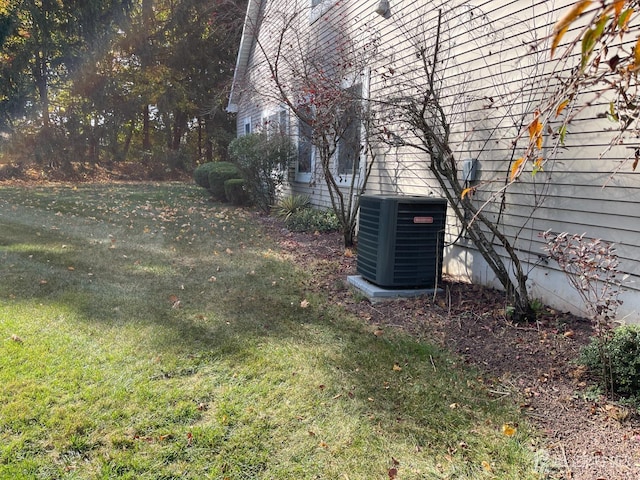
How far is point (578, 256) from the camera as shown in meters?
2.89

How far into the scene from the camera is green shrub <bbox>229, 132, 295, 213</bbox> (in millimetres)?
10237

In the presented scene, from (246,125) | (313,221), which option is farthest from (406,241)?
(246,125)

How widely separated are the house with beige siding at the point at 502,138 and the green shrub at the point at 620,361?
3.01 feet

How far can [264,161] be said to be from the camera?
10.6 meters

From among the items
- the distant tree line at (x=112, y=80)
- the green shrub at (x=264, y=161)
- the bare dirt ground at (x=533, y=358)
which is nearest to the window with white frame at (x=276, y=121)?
the green shrub at (x=264, y=161)

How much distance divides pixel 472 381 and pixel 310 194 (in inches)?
296

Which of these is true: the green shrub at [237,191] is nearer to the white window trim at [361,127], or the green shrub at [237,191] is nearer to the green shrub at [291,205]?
the green shrub at [291,205]

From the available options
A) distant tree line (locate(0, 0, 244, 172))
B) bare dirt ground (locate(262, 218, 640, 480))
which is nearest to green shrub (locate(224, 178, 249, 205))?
distant tree line (locate(0, 0, 244, 172))

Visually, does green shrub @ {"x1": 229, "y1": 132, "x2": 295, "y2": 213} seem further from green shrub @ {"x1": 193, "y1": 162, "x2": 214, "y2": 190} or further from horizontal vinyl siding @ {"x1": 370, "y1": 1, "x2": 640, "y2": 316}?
horizontal vinyl siding @ {"x1": 370, "y1": 1, "x2": 640, "y2": 316}

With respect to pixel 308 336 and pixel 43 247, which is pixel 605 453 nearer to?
pixel 308 336

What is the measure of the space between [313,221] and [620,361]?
638 cm

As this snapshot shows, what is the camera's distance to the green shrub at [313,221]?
27.7 ft

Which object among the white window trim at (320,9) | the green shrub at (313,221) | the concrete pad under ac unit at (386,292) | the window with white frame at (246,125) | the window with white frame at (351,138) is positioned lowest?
the concrete pad under ac unit at (386,292)

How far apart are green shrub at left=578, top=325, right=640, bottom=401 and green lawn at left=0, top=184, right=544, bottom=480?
73cm
